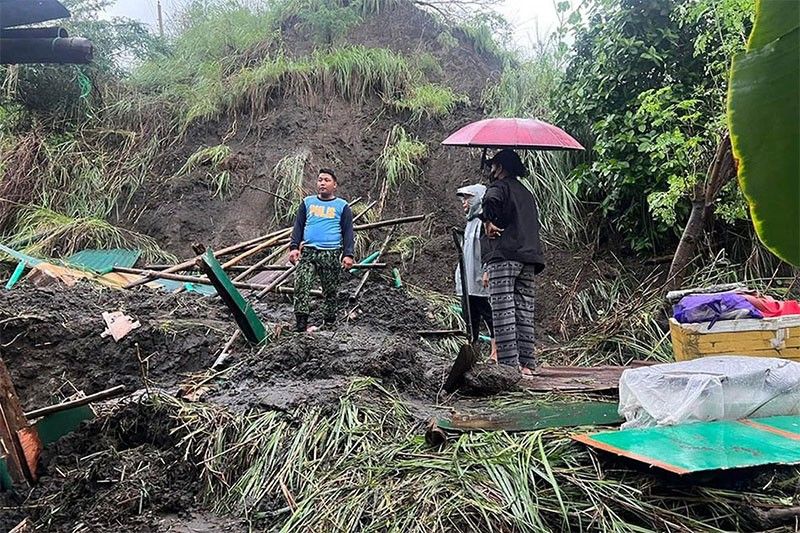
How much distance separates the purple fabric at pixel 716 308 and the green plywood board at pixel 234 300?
2.84 m

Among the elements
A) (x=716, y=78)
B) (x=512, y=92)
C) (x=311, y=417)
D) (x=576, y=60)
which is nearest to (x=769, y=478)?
(x=311, y=417)

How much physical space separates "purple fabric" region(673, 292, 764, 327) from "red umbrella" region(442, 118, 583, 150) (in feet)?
4.32

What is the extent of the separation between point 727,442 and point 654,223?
13.1 feet

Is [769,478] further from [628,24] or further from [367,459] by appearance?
[628,24]

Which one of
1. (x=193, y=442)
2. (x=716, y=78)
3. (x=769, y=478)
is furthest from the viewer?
(x=716, y=78)

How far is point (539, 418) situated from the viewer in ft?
11.4

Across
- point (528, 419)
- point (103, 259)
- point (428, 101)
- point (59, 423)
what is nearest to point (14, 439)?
point (59, 423)

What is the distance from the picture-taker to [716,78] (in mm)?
5816

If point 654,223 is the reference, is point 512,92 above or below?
above

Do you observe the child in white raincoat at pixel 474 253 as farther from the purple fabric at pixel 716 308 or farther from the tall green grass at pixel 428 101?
the tall green grass at pixel 428 101

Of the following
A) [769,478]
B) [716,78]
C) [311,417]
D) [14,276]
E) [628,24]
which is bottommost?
[769,478]

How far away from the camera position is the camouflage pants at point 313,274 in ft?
17.7

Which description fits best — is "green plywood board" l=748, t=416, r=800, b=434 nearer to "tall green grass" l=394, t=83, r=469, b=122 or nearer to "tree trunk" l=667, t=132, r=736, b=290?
"tree trunk" l=667, t=132, r=736, b=290

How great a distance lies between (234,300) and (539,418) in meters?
2.23
